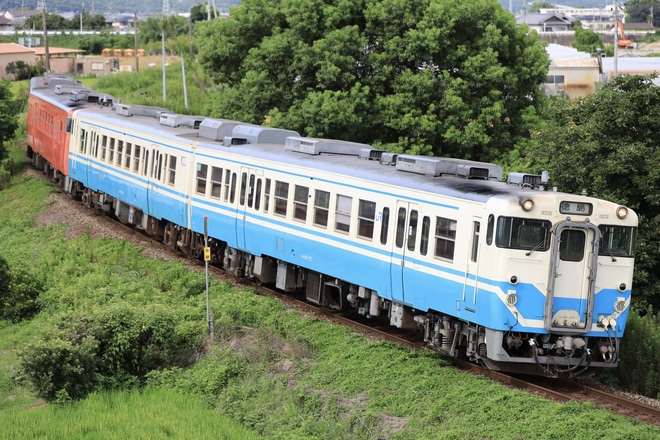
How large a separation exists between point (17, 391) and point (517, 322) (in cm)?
750

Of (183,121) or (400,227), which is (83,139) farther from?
(400,227)

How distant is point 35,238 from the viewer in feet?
82.5

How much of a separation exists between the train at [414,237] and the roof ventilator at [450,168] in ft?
0.08

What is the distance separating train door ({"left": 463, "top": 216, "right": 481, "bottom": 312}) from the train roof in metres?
0.40

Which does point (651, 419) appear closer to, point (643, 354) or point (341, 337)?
point (643, 354)

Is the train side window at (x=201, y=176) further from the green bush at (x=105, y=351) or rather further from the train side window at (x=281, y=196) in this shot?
the green bush at (x=105, y=351)

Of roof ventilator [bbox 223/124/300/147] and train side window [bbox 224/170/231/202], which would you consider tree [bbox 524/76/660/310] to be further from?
train side window [bbox 224/170/231/202]

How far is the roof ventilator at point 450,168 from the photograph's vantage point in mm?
14688

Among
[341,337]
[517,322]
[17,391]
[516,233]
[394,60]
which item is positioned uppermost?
[394,60]

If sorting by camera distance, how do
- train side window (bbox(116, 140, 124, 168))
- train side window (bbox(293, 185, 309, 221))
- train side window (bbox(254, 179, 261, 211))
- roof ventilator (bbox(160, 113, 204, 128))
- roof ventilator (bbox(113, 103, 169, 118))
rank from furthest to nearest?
roof ventilator (bbox(113, 103, 169, 118)), train side window (bbox(116, 140, 124, 168)), roof ventilator (bbox(160, 113, 204, 128)), train side window (bbox(254, 179, 261, 211)), train side window (bbox(293, 185, 309, 221))

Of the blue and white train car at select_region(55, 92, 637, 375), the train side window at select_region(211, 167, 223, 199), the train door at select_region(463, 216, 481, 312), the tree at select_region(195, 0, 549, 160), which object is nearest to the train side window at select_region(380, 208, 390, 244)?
the blue and white train car at select_region(55, 92, 637, 375)

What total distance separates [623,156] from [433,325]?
17.2ft

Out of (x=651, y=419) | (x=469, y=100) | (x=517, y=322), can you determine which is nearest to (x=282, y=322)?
(x=517, y=322)

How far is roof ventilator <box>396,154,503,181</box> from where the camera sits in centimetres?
1469
